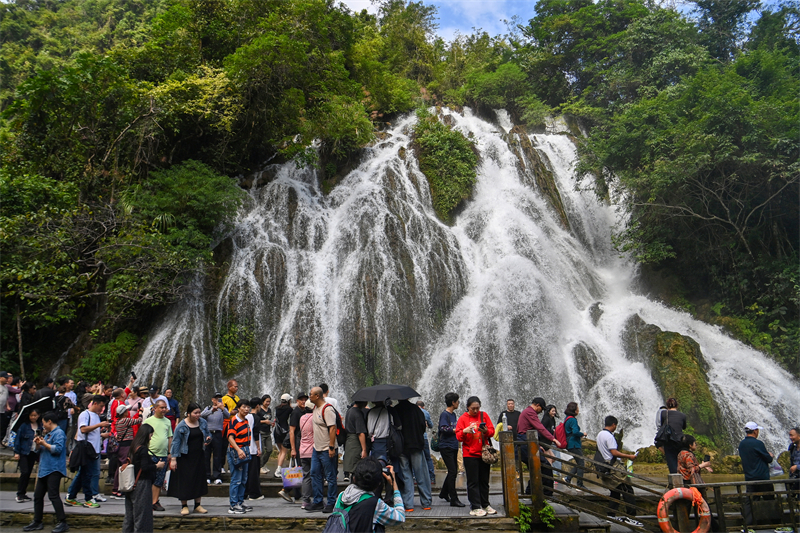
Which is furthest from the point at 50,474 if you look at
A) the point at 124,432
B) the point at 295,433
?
the point at 295,433

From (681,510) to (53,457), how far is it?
25.4 ft

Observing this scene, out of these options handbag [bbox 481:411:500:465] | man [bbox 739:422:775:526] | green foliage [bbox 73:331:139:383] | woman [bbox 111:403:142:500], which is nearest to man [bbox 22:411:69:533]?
woman [bbox 111:403:142:500]

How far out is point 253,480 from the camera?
8.21 meters

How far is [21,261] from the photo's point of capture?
47.1 ft

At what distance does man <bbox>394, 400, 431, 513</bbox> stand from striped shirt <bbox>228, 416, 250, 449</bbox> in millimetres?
2217

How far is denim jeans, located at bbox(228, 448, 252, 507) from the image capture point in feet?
22.8

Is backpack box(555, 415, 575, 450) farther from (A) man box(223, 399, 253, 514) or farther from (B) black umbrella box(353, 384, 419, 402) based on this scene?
(A) man box(223, 399, 253, 514)

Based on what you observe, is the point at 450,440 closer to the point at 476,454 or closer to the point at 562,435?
the point at 476,454

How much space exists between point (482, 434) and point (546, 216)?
1690 centimetres

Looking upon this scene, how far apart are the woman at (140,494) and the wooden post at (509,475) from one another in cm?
421

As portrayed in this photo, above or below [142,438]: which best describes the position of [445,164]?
above

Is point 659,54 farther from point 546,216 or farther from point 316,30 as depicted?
point 316,30

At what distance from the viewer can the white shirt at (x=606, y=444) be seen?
26.4 ft

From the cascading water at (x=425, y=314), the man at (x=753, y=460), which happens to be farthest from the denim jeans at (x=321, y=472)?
the cascading water at (x=425, y=314)
